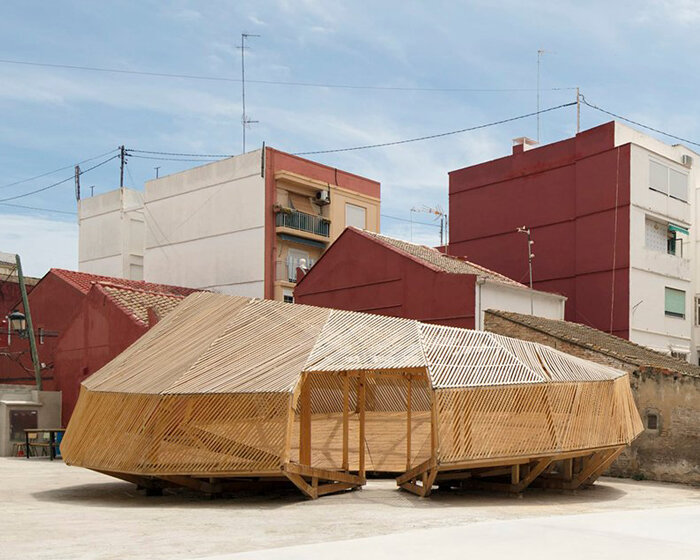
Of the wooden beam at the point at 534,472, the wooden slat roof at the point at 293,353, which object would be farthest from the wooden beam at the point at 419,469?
the wooden beam at the point at 534,472

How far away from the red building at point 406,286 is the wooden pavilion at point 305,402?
8.47 metres

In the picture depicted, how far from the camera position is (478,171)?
1483 inches

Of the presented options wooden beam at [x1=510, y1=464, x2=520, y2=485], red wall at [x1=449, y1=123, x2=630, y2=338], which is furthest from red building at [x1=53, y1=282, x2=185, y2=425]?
red wall at [x1=449, y1=123, x2=630, y2=338]

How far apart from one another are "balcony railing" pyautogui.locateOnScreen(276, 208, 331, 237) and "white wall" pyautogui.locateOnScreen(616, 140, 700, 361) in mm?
16015

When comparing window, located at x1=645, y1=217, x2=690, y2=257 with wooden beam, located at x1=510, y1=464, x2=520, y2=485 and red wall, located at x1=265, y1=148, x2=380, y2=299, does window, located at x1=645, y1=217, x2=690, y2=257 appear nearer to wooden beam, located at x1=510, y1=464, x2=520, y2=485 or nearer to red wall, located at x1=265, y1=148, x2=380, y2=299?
red wall, located at x1=265, y1=148, x2=380, y2=299

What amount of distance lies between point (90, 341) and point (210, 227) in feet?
60.6

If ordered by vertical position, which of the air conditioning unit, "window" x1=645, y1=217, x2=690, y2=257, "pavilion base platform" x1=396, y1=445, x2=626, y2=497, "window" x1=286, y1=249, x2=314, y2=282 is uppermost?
the air conditioning unit

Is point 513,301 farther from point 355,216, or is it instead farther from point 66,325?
point 355,216

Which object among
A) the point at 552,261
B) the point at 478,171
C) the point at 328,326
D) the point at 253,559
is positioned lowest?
Result: the point at 253,559

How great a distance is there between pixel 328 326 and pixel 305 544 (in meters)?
6.82

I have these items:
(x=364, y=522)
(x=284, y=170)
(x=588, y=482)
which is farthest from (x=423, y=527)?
(x=284, y=170)

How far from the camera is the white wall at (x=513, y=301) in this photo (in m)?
26.2

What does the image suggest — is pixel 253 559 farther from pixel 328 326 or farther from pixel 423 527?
pixel 328 326

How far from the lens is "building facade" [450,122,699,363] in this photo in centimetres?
3166
